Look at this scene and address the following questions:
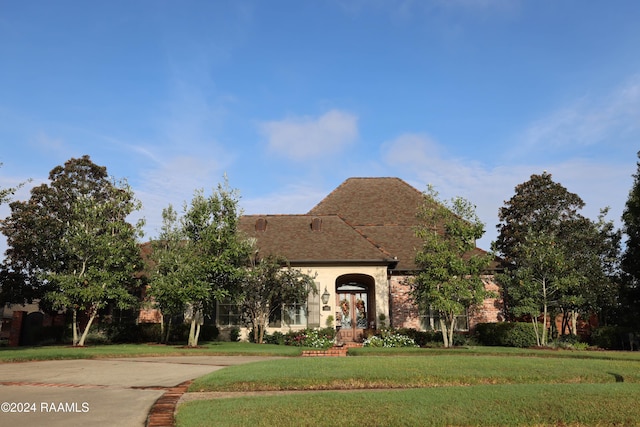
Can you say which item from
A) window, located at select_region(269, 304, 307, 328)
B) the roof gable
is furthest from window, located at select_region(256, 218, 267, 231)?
window, located at select_region(269, 304, 307, 328)

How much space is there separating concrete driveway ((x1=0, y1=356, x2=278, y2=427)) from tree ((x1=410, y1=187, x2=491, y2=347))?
404 inches

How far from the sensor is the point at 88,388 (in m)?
8.51

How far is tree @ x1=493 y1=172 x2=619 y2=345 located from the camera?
820 inches

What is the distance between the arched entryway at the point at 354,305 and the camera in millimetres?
23922

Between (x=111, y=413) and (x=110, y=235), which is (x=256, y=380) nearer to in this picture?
(x=111, y=413)

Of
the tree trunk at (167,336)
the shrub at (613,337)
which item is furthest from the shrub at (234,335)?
the shrub at (613,337)

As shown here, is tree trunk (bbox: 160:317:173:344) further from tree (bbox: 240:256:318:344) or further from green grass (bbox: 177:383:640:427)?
green grass (bbox: 177:383:640:427)

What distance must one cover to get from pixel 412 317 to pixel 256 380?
1597cm

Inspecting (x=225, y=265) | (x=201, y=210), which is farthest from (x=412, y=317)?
(x=201, y=210)

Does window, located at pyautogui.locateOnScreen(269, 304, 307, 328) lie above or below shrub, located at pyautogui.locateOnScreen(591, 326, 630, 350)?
above

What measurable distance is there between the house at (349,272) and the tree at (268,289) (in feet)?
4.14

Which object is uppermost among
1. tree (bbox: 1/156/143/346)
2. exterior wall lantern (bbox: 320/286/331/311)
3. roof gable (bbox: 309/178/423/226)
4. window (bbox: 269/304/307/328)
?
roof gable (bbox: 309/178/423/226)

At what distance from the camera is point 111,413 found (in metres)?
6.45

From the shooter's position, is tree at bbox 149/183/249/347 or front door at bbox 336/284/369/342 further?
front door at bbox 336/284/369/342
